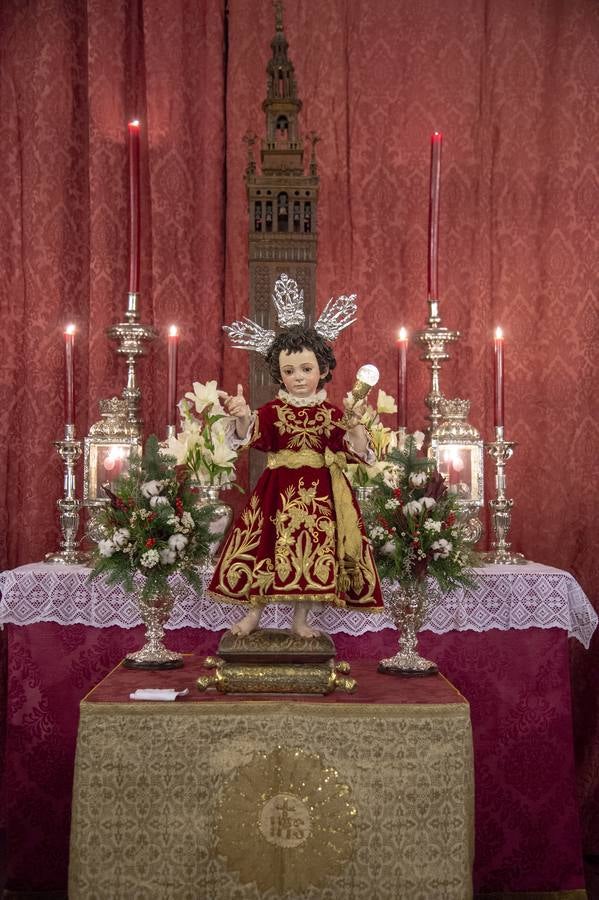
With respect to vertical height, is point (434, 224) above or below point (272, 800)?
above

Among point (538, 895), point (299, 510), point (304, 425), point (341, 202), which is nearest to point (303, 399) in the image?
point (304, 425)

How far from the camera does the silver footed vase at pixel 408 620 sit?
2.66 meters

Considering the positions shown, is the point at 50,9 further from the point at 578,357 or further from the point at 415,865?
the point at 415,865

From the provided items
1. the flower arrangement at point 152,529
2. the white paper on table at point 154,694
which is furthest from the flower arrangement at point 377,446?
the white paper on table at point 154,694

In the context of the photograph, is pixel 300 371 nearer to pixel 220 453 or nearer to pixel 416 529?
pixel 220 453

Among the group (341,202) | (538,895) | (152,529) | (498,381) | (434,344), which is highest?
(341,202)

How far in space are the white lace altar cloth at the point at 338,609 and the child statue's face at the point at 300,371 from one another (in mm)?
809

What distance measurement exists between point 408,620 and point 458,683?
55 cm

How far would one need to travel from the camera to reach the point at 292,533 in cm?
247

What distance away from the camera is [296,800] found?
2.22 meters

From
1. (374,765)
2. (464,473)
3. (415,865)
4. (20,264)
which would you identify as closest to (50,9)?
(20,264)

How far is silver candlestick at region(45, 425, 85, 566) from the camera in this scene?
3.14 m

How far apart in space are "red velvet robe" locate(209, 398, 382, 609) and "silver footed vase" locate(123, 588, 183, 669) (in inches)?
10.8

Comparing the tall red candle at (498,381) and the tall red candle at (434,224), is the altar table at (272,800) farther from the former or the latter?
the tall red candle at (434,224)
